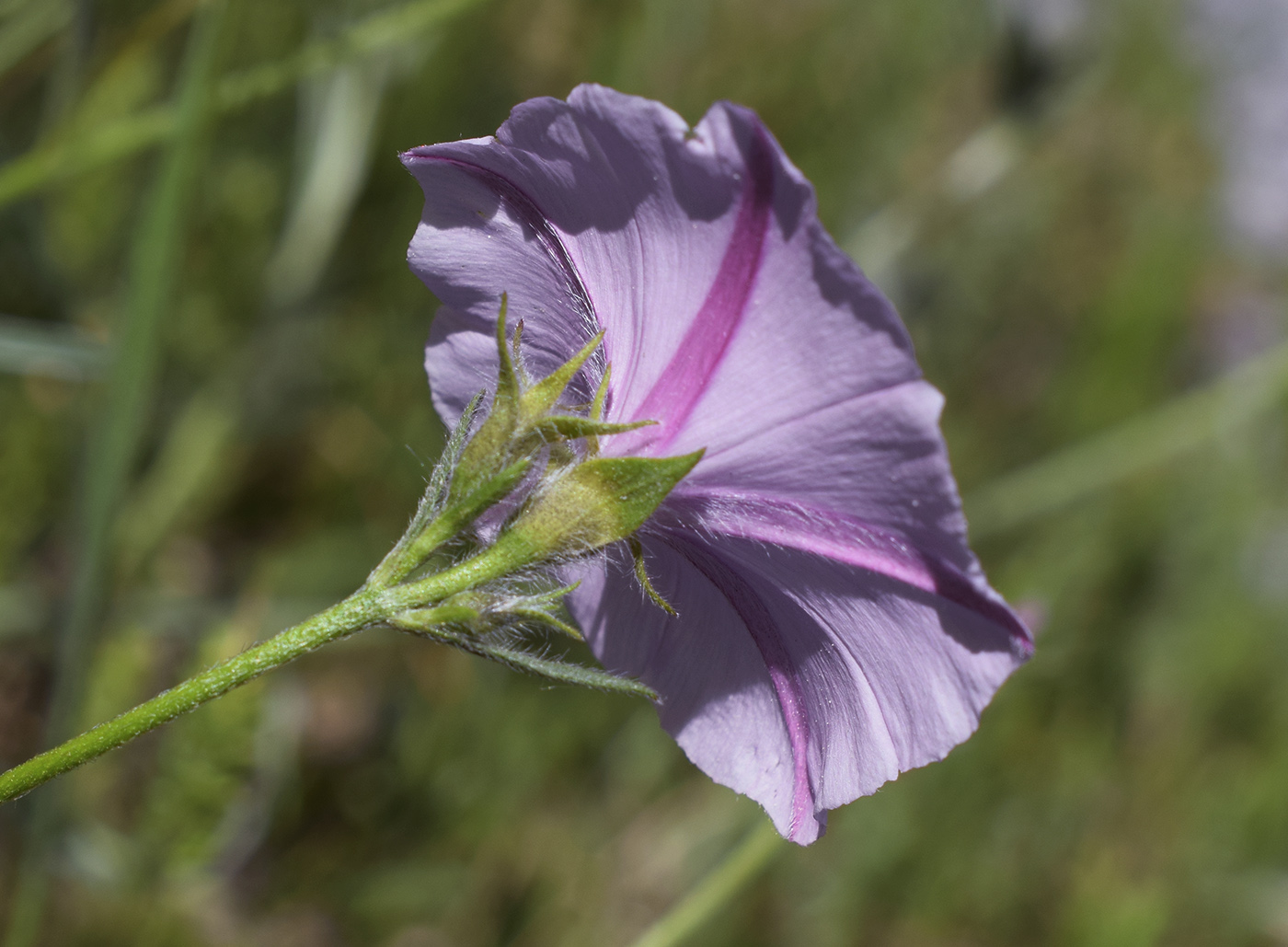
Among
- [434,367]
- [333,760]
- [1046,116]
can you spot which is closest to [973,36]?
[1046,116]

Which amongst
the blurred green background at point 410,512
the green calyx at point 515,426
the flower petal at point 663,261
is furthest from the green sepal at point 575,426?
the blurred green background at point 410,512

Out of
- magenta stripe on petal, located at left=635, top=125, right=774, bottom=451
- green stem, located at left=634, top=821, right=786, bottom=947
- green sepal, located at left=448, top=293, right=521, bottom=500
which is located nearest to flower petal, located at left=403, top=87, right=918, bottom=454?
magenta stripe on petal, located at left=635, top=125, right=774, bottom=451

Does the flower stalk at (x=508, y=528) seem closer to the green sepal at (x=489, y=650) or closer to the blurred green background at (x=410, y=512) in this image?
the green sepal at (x=489, y=650)

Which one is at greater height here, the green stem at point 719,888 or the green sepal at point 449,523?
the green sepal at point 449,523

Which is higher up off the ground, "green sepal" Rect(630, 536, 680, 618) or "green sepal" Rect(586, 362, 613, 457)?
"green sepal" Rect(586, 362, 613, 457)

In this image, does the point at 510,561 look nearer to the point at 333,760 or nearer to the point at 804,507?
the point at 804,507

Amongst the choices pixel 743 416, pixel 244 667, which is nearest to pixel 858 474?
pixel 743 416

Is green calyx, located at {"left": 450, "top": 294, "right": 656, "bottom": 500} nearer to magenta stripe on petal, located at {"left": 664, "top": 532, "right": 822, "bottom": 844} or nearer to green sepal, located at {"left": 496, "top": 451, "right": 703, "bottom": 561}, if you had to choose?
green sepal, located at {"left": 496, "top": 451, "right": 703, "bottom": 561}
